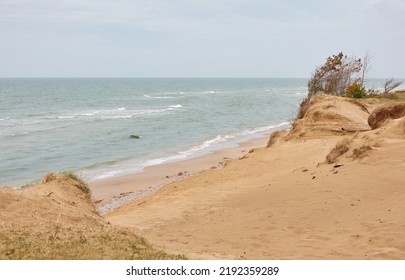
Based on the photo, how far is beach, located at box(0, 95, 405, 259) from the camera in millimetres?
8055

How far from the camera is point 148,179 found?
20.1 metres

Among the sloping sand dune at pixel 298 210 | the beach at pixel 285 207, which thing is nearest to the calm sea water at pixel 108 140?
the beach at pixel 285 207

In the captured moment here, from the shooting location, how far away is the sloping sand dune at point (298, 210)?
808cm

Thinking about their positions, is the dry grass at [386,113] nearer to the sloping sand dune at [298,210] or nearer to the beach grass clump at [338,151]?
the sloping sand dune at [298,210]

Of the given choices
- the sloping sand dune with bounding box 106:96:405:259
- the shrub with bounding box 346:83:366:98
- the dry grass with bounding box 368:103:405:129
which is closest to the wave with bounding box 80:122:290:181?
the sloping sand dune with bounding box 106:96:405:259

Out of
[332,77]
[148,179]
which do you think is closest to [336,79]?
[332,77]

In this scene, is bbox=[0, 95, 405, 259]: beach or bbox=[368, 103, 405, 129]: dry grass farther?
bbox=[368, 103, 405, 129]: dry grass

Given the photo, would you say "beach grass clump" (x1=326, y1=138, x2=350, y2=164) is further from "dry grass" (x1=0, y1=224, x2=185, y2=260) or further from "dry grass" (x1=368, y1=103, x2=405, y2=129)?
"dry grass" (x1=0, y1=224, x2=185, y2=260)

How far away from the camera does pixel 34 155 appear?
85.7ft

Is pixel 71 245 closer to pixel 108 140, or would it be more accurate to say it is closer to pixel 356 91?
pixel 356 91

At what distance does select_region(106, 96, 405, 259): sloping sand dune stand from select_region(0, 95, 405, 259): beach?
22mm

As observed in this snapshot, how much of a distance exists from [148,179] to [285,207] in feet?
33.8

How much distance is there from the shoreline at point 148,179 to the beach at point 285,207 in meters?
0.16
